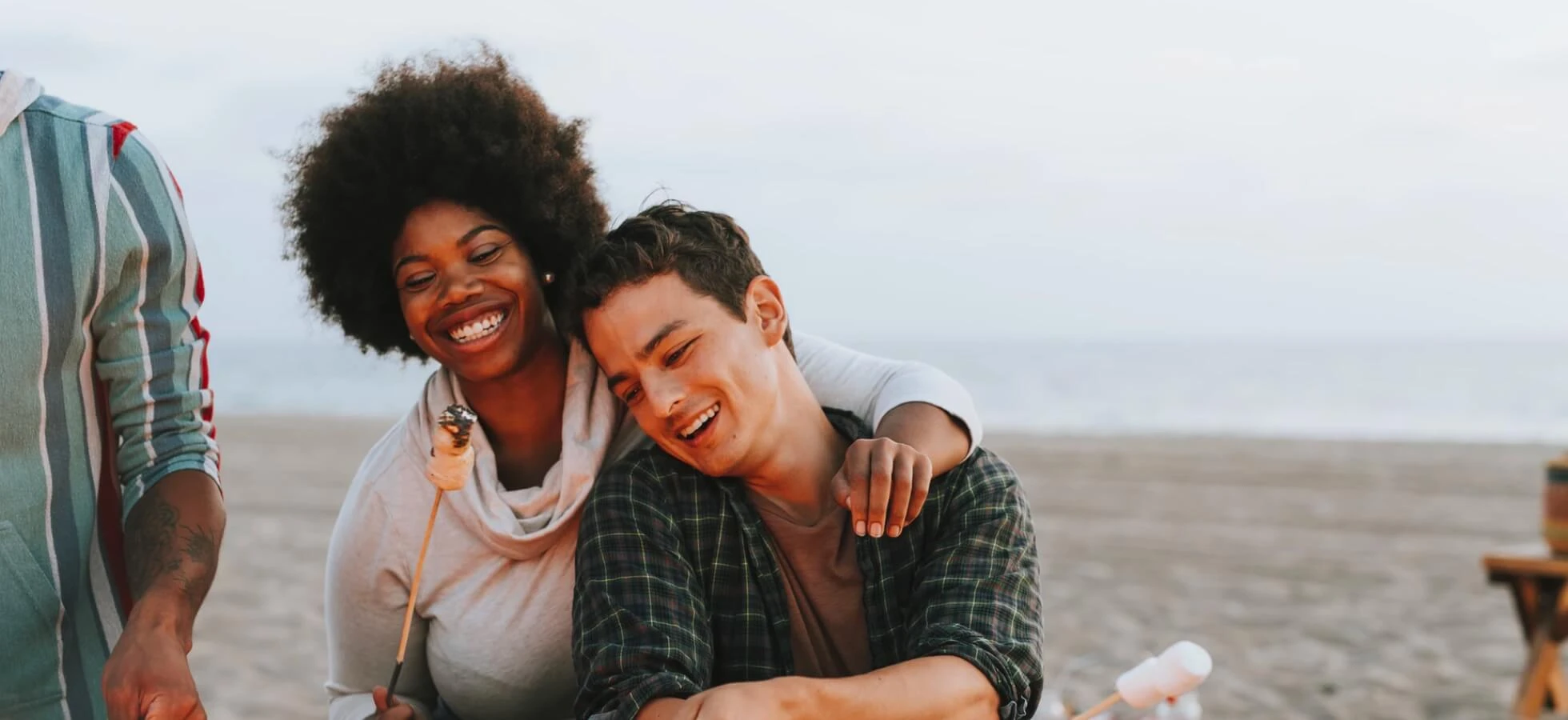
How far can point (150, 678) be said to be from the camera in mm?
2018

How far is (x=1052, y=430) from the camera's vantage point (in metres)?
25.2

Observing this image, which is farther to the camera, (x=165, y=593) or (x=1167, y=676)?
(x=1167, y=676)

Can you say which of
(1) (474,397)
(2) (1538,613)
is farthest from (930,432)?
(2) (1538,613)

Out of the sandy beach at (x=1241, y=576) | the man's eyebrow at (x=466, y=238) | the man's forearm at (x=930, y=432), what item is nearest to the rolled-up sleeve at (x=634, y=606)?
the man's forearm at (x=930, y=432)

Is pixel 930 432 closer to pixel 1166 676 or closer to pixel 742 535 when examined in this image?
pixel 742 535

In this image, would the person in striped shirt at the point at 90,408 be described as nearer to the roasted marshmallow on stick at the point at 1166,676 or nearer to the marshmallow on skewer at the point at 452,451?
the marshmallow on skewer at the point at 452,451

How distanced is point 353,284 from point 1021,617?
165 cm

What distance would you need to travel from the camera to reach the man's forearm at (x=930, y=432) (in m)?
2.74

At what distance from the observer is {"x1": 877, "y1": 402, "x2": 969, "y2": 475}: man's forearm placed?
2.74 metres

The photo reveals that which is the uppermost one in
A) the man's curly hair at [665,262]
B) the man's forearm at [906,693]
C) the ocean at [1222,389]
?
the man's curly hair at [665,262]

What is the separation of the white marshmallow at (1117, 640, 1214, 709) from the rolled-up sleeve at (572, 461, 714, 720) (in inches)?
30.2

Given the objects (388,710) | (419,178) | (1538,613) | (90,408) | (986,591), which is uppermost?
(419,178)

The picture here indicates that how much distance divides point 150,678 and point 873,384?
1.66m

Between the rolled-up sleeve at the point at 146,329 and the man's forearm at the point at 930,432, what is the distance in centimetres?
127
